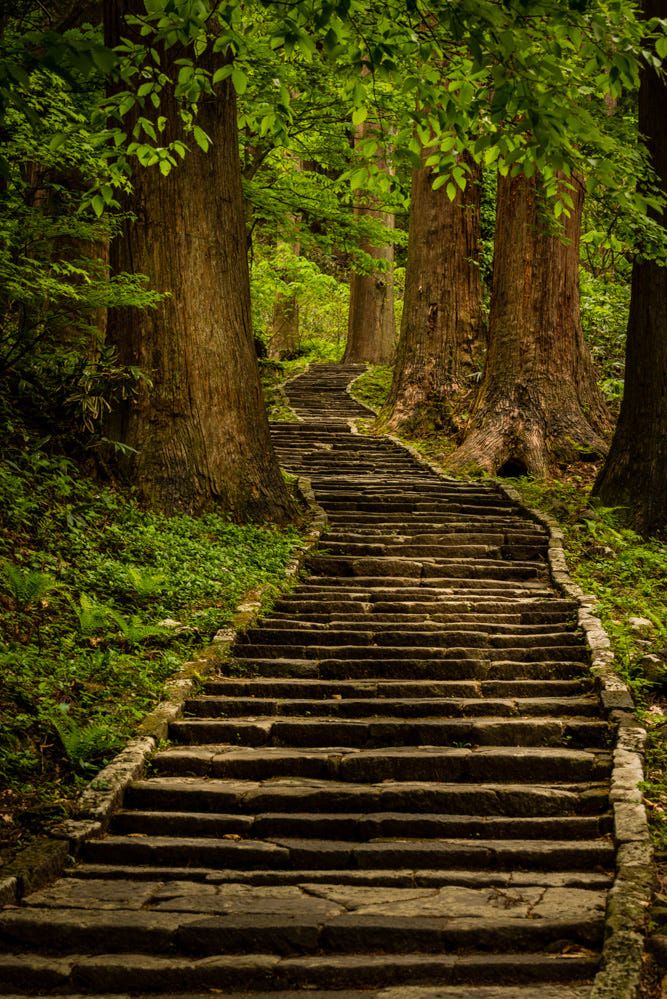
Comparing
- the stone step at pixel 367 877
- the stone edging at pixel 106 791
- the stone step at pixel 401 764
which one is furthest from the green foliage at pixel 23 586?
the stone step at pixel 367 877

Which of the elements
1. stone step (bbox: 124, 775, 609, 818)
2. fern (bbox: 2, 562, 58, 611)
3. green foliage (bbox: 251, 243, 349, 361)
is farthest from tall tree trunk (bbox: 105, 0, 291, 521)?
green foliage (bbox: 251, 243, 349, 361)

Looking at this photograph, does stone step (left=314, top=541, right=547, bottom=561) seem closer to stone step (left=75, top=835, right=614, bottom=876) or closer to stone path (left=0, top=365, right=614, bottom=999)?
stone path (left=0, top=365, right=614, bottom=999)

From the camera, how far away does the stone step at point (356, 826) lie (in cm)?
571

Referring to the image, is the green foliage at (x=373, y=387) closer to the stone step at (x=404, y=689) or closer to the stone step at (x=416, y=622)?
the stone step at (x=416, y=622)

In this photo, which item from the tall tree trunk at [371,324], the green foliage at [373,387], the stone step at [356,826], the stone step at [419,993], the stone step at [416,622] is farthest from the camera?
the tall tree trunk at [371,324]

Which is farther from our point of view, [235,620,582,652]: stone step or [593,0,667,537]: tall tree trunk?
[593,0,667,537]: tall tree trunk

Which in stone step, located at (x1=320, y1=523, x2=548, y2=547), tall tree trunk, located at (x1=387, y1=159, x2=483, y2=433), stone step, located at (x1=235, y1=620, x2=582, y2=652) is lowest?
stone step, located at (x1=235, y1=620, x2=582, y2=652)

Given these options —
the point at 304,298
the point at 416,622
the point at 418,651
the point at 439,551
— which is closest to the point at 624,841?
the point at 418,651

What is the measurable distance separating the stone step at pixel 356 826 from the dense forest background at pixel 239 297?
48cm

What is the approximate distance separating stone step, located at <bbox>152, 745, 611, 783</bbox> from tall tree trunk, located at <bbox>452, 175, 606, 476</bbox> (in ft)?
27.8

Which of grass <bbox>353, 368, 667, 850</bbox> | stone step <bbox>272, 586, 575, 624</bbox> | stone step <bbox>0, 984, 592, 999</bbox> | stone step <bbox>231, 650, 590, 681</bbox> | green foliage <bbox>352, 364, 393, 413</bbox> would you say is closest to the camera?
stone step <bbox>0, 984, 592, 999</bbox>

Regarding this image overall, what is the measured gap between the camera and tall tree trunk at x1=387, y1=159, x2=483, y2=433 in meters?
17.8

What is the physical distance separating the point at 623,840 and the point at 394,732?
194 centimetres

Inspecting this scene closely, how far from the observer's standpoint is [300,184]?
18.1 metres
